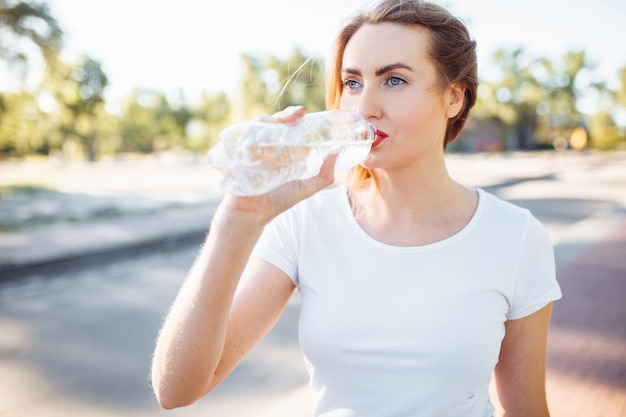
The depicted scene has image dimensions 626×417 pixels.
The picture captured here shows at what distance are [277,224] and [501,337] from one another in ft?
2.34

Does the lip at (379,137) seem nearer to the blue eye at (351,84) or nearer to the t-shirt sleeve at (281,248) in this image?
the blue eye at (351,84)

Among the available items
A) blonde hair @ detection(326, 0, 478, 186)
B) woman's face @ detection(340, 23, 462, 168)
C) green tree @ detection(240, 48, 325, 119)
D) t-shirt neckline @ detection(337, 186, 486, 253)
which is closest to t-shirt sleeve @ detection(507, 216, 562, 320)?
t-shirt neckline @ detection(337, 186, 486, 253)

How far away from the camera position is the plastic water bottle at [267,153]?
→ 1007 millimetres

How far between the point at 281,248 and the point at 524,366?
802 mm

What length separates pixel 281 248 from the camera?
1.47 meters

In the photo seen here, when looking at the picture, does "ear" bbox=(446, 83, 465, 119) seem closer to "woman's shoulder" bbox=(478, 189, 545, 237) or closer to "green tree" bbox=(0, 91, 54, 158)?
"woman's shoulder" bbox=(478, 189, 545, 237)

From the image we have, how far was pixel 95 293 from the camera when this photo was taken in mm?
5996

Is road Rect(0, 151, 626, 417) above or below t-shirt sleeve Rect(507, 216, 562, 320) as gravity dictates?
below

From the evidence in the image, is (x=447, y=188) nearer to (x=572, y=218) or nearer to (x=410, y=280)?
(x=410, y=280)

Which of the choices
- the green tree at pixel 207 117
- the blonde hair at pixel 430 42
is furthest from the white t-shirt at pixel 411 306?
the green tree at pixel 207 117

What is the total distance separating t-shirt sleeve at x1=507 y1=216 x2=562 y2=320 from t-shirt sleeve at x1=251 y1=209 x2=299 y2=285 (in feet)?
2.05

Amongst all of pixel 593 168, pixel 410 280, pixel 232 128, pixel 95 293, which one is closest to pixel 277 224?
pixel 410 280

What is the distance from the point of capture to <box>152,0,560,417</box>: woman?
1330 millimetres

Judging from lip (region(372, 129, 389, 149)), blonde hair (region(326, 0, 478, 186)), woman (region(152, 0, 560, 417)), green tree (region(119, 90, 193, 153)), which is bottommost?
green tree (region(119, 90, 193, 153))
